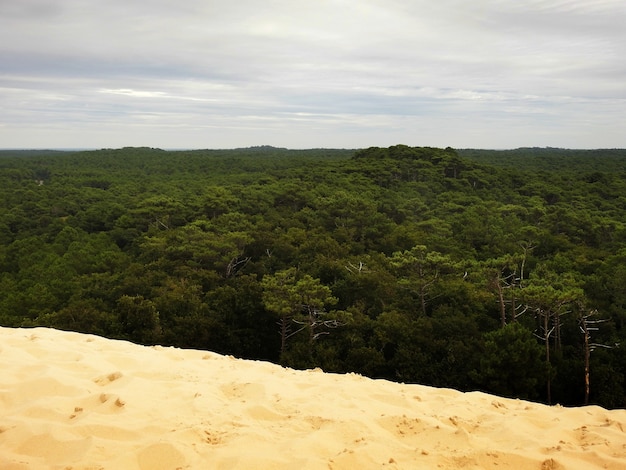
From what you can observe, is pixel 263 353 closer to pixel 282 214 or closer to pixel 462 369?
pixel 462 369

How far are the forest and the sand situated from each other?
284 inches

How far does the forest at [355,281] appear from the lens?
473 inches

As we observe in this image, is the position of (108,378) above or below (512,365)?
above

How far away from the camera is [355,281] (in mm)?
16297

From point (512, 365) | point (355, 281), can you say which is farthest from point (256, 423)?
point (355, 281)

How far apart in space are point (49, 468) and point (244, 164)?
65.3 meters

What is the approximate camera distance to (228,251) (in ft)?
66.6

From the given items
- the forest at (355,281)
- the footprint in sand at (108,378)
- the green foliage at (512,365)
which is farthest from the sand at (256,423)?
the forest at (355,281)

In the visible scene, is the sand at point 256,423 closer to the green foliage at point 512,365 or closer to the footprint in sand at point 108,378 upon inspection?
the footprint in sand at point 108,378

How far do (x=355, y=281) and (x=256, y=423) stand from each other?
13.2 metres

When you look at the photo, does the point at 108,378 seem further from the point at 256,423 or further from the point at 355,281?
the point at 355,281

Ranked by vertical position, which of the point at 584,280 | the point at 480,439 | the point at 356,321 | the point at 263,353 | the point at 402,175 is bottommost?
the point at 263,353

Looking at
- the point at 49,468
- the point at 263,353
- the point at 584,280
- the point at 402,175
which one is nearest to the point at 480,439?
the point at 49,468

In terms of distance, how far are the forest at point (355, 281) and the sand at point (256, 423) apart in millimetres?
7221
